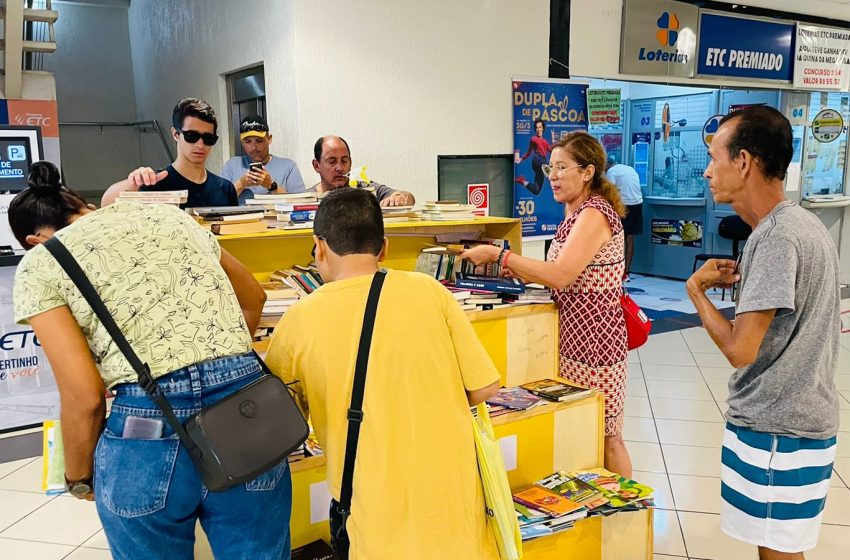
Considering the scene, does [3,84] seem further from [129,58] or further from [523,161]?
[523,161]

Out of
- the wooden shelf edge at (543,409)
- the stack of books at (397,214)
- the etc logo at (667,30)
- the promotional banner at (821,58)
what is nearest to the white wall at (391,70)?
the etc logo at (667,30)

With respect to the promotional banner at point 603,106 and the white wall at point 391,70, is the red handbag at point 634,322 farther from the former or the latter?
the promotional banner at point 603,106

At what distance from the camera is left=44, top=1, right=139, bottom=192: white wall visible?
32.1 feet

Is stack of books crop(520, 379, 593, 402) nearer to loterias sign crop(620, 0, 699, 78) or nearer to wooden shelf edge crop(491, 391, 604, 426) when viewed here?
wooden shelf edge crop(491, 391, 604, 426)

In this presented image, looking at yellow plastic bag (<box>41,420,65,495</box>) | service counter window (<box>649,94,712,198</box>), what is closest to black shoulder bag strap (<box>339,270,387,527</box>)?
yellow plastic bag (<box>41,420,65,495</box>)

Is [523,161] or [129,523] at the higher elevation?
[523,161]

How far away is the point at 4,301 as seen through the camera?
4188 millimetres

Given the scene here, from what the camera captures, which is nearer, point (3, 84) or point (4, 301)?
point (4, 301)

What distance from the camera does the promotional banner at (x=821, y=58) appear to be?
7.43 m

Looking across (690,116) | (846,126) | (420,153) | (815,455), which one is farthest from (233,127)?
(846,126)

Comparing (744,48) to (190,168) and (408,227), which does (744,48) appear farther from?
(190,168)

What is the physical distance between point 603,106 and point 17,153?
17.1 feet

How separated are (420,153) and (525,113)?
1.08 m

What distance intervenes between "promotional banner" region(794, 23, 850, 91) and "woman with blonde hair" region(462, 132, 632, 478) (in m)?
6.15
